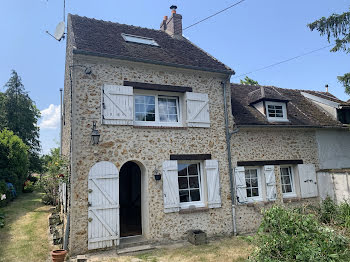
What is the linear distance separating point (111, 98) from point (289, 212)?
17.4 ft

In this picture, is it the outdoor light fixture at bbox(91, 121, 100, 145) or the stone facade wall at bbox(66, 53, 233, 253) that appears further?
the outdoor light fixture at bbox(91, 121, 100, 145)

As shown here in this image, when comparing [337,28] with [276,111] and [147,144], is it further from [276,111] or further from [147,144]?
[147,144]

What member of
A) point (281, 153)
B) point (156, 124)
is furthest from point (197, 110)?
point (281, 153)

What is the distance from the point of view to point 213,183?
7.66 m

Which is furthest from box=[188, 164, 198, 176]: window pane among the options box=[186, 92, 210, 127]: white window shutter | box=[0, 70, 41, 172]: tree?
box=[0, 70, 41, 172]: tree

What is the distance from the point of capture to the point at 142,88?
7340 mm

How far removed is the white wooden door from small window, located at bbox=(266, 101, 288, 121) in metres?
6.61

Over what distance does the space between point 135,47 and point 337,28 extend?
287 inches

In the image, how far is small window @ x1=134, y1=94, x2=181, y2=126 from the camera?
746cm

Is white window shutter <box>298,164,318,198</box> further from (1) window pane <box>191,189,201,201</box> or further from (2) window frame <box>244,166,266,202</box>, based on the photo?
(1) window pane <box>191,189,201,201</box>

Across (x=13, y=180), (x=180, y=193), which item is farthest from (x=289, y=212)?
(x=13, y=180)

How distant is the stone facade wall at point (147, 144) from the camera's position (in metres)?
6.25

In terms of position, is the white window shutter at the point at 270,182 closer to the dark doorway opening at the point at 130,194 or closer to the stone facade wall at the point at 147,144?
the stone facade wall at the point at 147,144

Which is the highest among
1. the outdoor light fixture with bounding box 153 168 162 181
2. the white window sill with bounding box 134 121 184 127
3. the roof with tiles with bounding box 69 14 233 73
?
the roof with tiles with bounding box 69 14 233 73
